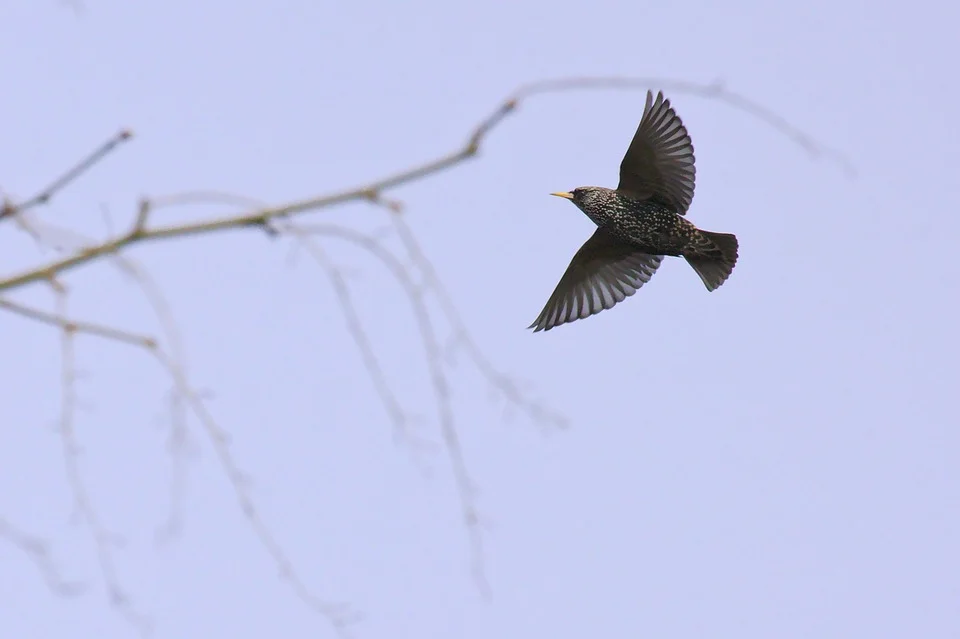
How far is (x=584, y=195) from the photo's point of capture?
10.2m

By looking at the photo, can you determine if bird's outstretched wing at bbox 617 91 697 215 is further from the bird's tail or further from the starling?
the bird's tail

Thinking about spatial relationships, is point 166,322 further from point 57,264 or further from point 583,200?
point 583,200

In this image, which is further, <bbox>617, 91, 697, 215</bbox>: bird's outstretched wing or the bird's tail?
the bird's tail

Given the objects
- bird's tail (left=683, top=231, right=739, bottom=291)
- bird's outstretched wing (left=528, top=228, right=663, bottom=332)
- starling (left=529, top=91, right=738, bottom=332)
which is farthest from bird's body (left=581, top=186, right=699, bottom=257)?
bird's outstretched wing (left=528, top=228, right=663, bottom=332)

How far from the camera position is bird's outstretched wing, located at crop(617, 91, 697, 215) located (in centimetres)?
973

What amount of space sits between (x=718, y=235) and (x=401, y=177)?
7.41 metres

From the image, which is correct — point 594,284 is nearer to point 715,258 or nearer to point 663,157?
point 715,258

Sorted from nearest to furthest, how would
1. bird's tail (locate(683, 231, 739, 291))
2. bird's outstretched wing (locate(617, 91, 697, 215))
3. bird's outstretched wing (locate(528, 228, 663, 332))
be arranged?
1. bird's outstretched wing (locate(617, 91, 697, 215))
2. bird's tail (locate(683, 231, 739, 291))
3. bird's outstretched wing (locate(528, 228, 663, 332))

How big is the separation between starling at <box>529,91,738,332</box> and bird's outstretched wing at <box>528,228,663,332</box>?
0.31ft

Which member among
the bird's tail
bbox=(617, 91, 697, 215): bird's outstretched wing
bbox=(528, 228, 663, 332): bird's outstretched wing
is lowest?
the bird's tail

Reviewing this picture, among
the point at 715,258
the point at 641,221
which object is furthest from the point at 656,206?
the point at 715,258

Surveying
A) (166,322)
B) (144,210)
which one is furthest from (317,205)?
(166,322)

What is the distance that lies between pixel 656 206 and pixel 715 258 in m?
0.66

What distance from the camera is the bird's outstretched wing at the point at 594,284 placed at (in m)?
10.7
